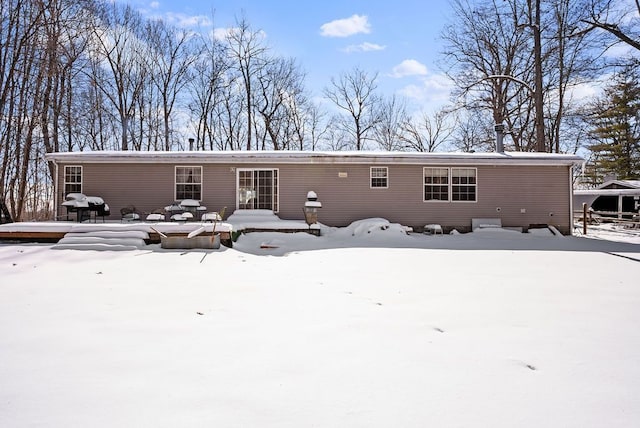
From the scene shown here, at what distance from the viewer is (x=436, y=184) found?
12.0 meters

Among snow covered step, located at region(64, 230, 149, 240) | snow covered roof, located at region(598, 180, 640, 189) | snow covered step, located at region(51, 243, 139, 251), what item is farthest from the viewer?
snow covered roof, located at region(598, 180, 640, 189)

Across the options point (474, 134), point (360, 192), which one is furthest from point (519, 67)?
point (360, 192)

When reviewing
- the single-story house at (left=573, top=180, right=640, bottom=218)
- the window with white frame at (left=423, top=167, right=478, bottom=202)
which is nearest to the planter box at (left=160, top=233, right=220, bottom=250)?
the window with white frame at (left=423, top=167, right=478, bottom=202)

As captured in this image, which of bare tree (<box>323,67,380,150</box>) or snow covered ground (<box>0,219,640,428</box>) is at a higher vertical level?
bare tree (<box>323,67,380,150</box>)

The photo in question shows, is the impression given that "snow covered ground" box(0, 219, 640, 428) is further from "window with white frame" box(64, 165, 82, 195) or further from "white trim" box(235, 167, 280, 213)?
"window with white frame" box(64, 165, 82, 195)

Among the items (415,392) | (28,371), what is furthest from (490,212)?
(28,371)

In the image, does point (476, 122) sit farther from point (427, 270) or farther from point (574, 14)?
point (427, 270)

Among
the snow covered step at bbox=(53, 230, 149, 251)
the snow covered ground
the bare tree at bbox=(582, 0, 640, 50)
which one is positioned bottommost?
the snow covered ground

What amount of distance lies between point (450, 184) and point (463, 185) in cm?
43

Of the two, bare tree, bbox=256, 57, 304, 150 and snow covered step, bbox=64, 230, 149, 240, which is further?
bare tree, bbox=256, 57, 304, 150

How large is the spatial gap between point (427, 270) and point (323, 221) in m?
6.20

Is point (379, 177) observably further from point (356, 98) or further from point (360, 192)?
point (356, 98)

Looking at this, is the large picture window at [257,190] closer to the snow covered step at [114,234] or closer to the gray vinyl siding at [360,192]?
the gray vinyl siding at [360,192]

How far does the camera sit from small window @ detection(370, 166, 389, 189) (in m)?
11.8
